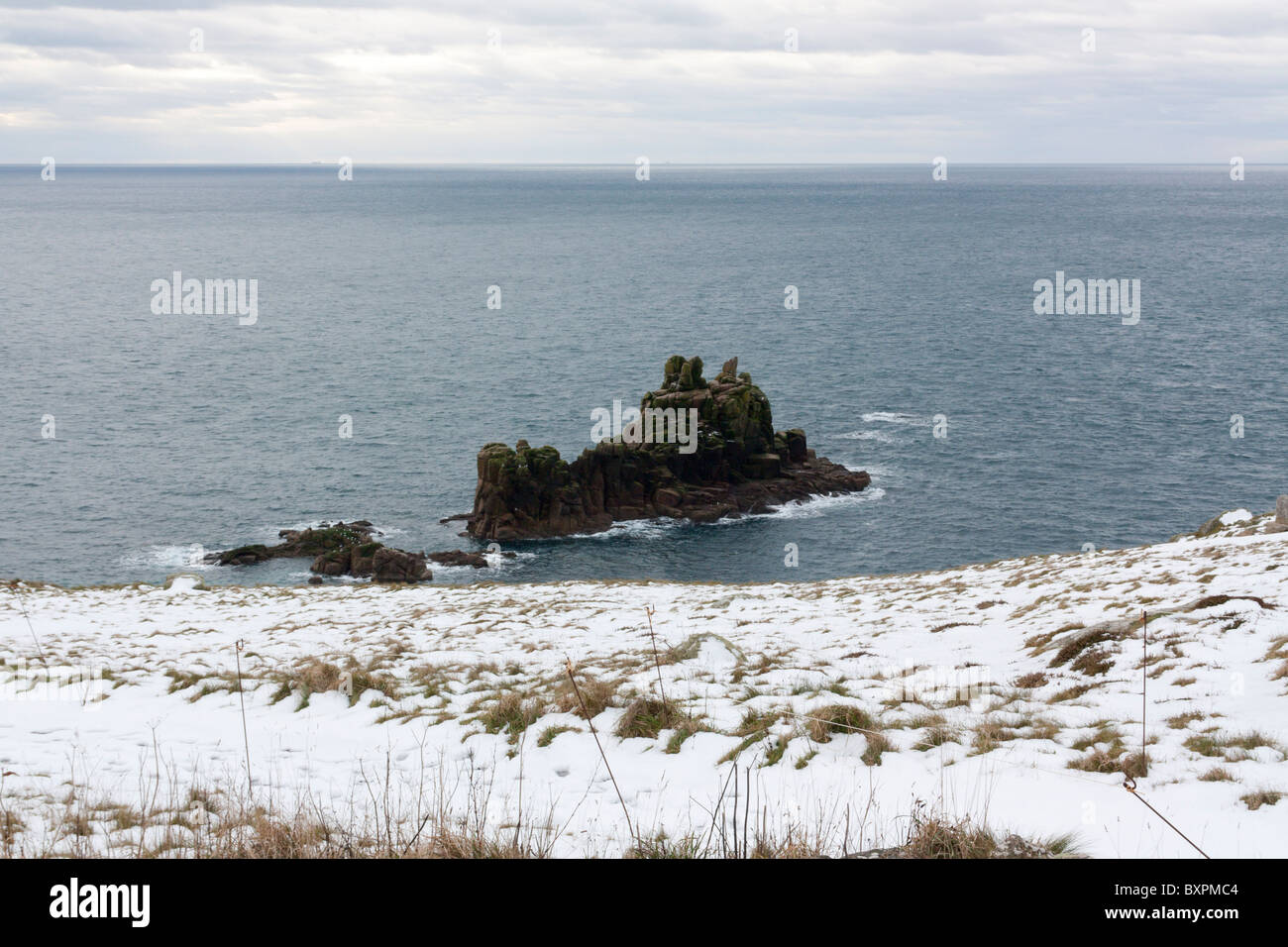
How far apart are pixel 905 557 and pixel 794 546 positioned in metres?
6.90

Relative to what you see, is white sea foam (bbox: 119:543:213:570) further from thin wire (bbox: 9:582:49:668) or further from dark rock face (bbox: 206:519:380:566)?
thin wire (bbox: 9:582:49:668)

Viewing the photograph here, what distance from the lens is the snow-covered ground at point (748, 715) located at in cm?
709

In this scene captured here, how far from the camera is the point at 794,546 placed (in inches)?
2256

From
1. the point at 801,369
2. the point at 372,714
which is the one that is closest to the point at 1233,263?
the point at 801,369

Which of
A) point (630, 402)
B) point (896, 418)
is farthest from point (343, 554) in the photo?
point (896, 418)

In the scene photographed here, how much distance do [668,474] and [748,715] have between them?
55.9 m

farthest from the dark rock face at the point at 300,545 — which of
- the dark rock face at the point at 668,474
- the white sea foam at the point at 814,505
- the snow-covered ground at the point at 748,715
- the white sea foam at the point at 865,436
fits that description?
the white sea foam at the point at 865,436

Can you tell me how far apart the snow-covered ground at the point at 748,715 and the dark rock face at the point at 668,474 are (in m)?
41.8

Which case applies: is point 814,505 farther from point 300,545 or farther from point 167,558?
point 167,558

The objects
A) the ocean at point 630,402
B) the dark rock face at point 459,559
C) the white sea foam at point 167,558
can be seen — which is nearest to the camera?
the white sea foam at point 167,558

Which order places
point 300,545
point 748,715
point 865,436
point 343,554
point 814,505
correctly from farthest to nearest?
1. point 865,436
2. point 814,505
3. point 300,545
4. point 343,554
5. point 748,715

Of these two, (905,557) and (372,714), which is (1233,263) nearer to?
(905,557)

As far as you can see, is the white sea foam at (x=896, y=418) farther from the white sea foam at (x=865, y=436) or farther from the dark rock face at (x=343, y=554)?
the dark rock face at (x=343, y=554)

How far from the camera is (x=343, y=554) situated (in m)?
53.9
